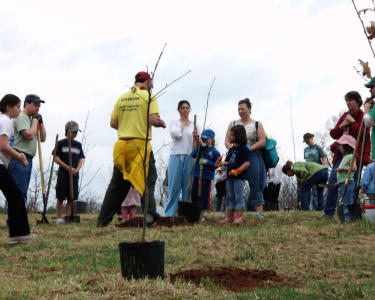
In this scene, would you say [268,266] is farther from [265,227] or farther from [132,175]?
[132,175]

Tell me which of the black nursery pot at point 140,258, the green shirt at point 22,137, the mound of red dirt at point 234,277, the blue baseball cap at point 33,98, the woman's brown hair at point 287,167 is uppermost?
the blue baseball cap at point 33,98

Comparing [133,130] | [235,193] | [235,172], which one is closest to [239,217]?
[235,193]

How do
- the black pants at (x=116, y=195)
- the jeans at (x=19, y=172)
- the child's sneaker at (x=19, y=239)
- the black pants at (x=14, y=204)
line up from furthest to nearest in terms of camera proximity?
the jeans at (x=19, y=172) → the black pants at (x=116, y=195) → the child's sneaker at (x=19, y=239) → the black pants at (x=14, y=204)

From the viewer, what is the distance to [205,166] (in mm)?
9414

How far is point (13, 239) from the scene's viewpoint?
672 cm

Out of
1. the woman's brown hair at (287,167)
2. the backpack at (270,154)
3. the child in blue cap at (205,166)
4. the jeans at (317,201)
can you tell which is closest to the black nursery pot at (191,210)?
the child in blue cap at (205,166)

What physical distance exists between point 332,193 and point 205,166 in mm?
2235

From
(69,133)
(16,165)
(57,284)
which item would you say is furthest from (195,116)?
(57,284)

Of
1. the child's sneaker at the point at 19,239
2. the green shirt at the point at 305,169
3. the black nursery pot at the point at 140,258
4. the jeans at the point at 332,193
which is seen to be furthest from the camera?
the green shirt at the point at 305,169

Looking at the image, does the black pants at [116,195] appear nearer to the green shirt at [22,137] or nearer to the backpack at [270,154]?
the green shirt at [22,137]

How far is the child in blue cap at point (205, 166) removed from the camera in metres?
9.16

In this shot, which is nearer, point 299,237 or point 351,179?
point 299,237

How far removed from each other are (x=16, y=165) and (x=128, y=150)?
1.89 meters

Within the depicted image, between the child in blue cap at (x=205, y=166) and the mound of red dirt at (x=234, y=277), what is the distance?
173 inches
